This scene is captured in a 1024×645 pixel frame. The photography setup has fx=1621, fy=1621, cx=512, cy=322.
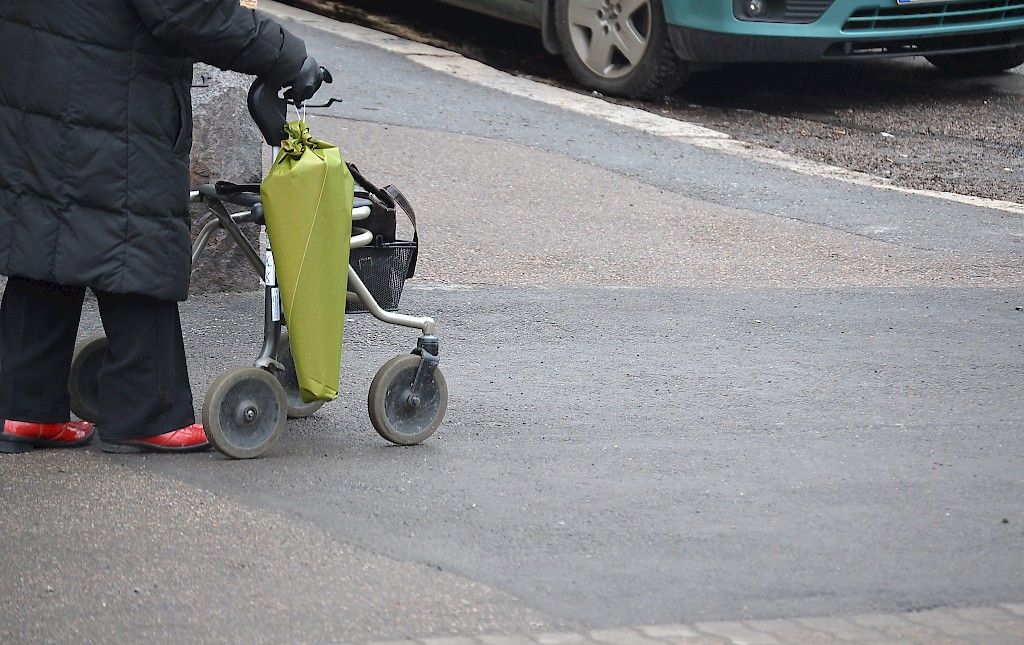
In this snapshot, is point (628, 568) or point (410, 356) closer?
point (628, 568)

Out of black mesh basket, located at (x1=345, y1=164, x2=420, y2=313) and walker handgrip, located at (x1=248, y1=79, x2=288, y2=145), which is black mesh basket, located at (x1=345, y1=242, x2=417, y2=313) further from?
walker handgrip, located at (x1=248, y1=79, x2=288, y2=145)

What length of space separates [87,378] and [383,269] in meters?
0.99

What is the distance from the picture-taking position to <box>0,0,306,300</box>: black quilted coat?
14.2ft

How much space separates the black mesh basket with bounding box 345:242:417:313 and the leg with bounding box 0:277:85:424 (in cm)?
80

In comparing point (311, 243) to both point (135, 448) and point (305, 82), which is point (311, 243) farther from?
point (135, 448)

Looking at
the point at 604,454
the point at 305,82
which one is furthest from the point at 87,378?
the point at 604,454

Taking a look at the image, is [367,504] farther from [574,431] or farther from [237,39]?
[237,39]

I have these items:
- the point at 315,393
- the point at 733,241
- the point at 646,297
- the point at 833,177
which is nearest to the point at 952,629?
the point at 315,393

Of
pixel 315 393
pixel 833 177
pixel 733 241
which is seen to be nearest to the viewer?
pixel 315 393

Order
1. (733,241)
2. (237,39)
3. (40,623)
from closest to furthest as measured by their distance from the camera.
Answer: (40,623) → (237,39) → (733,241)

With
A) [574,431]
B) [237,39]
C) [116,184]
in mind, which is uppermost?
[237,39]

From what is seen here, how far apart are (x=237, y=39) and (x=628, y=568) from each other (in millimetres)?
1744

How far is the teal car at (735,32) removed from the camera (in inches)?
387

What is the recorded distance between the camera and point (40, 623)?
12.0ft
